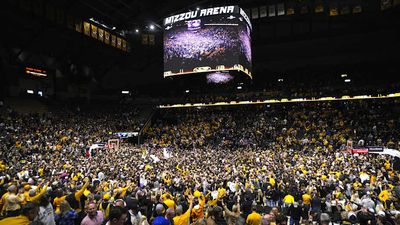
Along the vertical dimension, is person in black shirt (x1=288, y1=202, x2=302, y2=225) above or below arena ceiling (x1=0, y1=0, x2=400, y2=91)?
below

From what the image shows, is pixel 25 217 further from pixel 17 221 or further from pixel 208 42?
pixel 208 42

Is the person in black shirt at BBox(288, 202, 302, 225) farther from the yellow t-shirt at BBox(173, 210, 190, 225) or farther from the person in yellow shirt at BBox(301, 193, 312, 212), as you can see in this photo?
the yellow t-shirt at BBox(173, 210, 190, 225)

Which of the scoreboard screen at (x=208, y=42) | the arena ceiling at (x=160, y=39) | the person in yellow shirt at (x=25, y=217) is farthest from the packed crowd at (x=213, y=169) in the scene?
the arena ceiling at (x=160, y=39)

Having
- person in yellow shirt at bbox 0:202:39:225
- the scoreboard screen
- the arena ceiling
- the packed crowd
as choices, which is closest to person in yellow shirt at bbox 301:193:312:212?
the packed crowd

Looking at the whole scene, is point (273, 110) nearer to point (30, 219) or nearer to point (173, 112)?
point (173, 112)

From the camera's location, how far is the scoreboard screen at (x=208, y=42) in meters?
20.9

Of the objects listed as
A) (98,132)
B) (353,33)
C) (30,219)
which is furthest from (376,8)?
(30,219)

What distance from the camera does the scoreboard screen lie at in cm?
2091

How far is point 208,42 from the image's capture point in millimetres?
21375

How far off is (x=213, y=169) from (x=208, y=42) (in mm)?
9910

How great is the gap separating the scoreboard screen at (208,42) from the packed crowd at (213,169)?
6.67 m

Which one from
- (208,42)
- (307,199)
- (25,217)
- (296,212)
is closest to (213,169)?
(307,199)

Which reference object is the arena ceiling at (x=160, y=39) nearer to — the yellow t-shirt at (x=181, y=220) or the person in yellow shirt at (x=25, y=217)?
the person in yellow shirt at (x=25, y=217)

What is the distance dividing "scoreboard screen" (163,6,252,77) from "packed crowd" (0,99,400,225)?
667 cm
